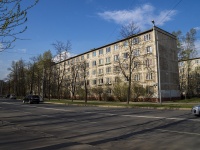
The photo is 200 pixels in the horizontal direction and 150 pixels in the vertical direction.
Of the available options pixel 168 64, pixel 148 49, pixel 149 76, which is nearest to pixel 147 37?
pixel 148 49

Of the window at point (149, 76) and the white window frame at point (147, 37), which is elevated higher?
the white window frame at point (147, 37)

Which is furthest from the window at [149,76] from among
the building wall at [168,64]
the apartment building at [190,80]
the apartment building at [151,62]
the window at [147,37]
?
the apartment building at [190,80]

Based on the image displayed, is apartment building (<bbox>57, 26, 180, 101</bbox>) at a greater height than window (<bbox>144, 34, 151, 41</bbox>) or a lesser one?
lesser

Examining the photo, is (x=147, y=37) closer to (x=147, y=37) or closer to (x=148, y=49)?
(x=147, y=37)

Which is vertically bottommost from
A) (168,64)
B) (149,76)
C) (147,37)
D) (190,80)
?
(190,80)

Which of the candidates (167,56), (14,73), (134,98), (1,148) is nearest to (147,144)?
(1,148)

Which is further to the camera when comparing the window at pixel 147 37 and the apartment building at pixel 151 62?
the window at pixel 147 37

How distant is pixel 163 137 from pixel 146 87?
38903 millimetres

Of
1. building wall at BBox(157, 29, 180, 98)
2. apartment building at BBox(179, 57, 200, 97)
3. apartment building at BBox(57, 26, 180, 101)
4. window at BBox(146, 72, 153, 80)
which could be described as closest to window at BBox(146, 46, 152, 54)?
apartment building at BBox(57, 26, 180, 101)

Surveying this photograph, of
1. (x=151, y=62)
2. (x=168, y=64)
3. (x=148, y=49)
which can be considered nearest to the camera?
(x=151, y=62)

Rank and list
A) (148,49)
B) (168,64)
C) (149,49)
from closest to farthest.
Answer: (149,49)
(148,49)
(168,64)

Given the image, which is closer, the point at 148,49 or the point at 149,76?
the point at 149,76

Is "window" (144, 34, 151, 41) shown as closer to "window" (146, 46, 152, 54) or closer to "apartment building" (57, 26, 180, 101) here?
"apartment building" (57, 26, 180, 101)

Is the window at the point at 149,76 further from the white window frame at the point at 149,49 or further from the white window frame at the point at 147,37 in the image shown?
the white window frame at the point at 147,37
